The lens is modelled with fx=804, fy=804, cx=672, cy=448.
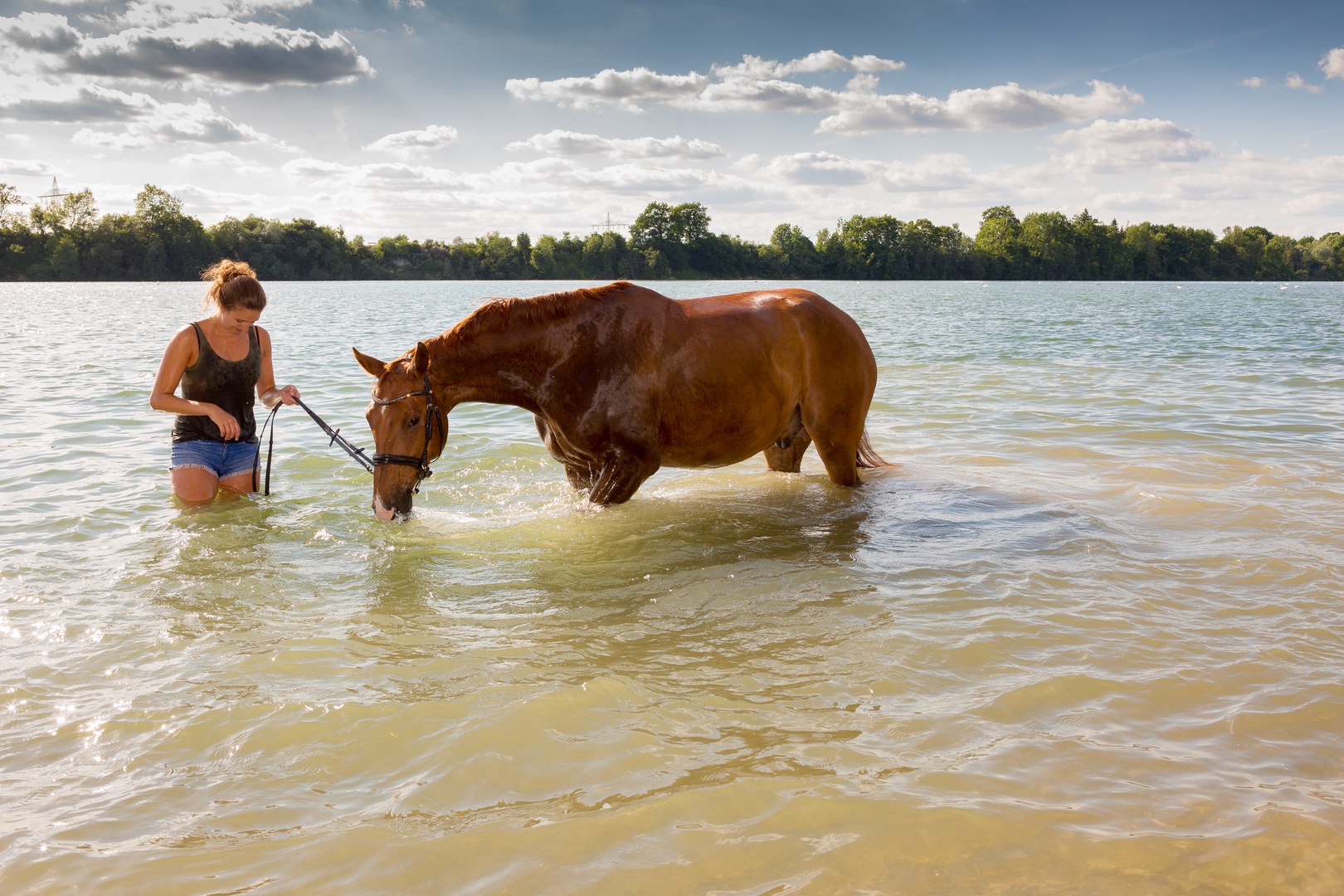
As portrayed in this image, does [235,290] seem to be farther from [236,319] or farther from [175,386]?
[175,386]

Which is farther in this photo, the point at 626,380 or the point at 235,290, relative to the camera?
the point at 235,290

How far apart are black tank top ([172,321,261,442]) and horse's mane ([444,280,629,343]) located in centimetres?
196

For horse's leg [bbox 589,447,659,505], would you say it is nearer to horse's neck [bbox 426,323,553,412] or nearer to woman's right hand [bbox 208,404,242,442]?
horse's neck [bbox 426,323,553,412]

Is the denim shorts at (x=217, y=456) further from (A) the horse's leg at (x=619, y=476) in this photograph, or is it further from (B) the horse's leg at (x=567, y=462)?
(A) the horse's leg at (x=619, y=476)

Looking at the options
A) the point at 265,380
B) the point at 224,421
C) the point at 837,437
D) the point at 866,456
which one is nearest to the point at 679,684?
the point at 837,437

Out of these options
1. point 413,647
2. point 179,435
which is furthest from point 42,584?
point 413,647

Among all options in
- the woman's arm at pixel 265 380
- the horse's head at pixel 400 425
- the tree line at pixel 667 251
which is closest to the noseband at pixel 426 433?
the horse's head at pixel 400 425

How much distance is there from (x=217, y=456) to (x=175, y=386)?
0.76 metres

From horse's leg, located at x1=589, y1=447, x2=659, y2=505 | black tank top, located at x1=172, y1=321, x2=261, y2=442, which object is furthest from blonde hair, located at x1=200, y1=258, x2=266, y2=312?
horse's leg, located at x1=589, y1=447, x2=659, y2=505

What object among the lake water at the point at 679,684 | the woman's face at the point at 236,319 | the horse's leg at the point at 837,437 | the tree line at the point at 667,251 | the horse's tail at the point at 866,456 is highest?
the tree line at the point at 667,251

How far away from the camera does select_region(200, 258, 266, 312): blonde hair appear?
20.1 ft

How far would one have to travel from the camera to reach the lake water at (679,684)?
2578 millimetres

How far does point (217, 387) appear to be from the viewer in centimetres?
640

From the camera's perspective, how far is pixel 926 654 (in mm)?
4047
